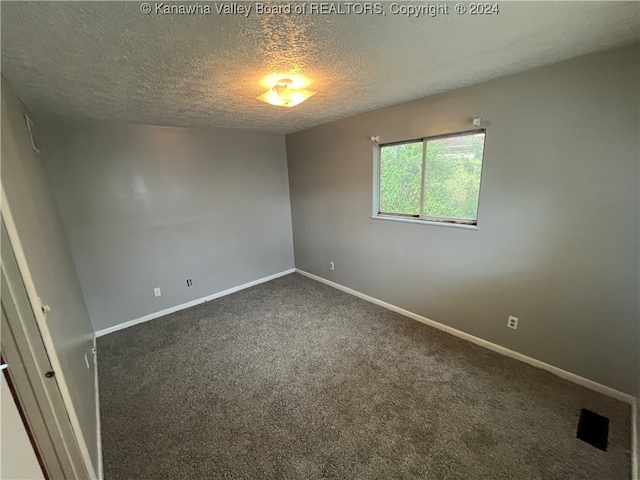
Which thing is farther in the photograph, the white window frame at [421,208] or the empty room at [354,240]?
the white window frame at [421,208]

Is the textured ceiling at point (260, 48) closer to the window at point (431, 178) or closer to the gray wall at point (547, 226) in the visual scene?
the gray wall at point (547, 226)

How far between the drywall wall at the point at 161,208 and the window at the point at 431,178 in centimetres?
181

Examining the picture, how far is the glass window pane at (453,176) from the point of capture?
227cm

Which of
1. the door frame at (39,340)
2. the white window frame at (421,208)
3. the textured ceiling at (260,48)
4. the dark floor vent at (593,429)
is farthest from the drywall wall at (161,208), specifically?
the dark floor vent at (593,429)

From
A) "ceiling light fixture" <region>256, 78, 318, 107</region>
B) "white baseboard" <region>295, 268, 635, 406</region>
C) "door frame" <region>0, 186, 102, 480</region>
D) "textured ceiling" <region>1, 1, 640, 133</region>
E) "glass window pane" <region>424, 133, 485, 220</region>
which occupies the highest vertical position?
"textured ceiling" <region>1, 1, 640, 133</region>

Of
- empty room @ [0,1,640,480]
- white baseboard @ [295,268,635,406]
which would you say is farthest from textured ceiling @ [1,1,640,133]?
white baseboard @ [295,268,635,406]

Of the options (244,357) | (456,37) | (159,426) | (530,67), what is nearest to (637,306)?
(530,67)

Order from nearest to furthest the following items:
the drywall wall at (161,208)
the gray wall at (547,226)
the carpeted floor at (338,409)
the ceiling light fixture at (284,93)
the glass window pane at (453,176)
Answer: the carpeted floor at (338,409) < the gray wall at (547,226) < the ceiling light fixture at (284,93) < the glass window pane at (453,176) < the drywall wall at (161,208)

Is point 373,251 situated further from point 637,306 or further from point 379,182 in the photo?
point 637,306

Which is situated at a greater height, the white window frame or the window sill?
the white window frame

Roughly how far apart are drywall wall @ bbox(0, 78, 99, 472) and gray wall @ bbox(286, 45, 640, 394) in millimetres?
2781

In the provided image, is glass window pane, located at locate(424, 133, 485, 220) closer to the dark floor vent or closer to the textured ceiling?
the textured ceiling

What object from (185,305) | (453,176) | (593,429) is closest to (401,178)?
(453,176)

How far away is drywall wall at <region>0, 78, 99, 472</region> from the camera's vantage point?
3.85 feet
